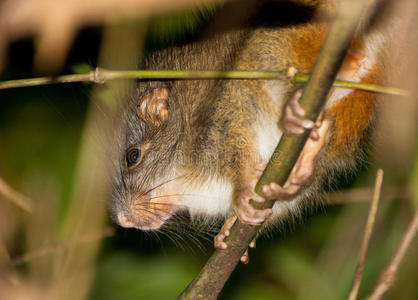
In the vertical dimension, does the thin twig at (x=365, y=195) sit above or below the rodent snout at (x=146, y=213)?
above

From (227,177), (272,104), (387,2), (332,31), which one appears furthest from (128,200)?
(332,31)

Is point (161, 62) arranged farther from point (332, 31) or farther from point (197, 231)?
point (332, 31)

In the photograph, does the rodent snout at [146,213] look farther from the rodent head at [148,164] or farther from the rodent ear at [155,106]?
the rodent ear at [155,106]

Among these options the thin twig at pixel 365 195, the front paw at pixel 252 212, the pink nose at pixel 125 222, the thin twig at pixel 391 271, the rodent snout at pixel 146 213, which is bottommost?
the thin twig at pixel 391 271

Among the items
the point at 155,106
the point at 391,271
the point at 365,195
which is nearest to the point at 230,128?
the point at 155,106

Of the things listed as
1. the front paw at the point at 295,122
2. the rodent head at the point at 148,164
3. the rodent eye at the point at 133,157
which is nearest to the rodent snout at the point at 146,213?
the rodent head at the point at 148,164

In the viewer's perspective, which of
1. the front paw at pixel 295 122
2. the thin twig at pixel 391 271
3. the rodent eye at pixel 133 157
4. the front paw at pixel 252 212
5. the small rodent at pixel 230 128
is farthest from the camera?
the rodent eye at pixel 133 157

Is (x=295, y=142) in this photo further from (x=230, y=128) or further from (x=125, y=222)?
(x=125, y=222)

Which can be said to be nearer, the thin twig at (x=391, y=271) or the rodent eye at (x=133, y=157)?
the thin twig at (x=391, y=271)
